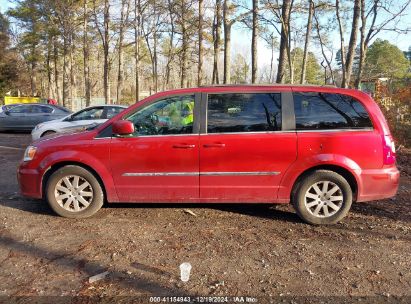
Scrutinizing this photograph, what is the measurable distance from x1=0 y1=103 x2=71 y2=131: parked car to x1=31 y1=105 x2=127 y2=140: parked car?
16.9ft

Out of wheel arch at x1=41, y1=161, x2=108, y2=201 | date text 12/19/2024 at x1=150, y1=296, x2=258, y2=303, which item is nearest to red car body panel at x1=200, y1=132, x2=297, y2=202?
wheel arch at x1=41, y1=161, x2=108, y2=201

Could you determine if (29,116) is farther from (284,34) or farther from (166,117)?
(166,117)

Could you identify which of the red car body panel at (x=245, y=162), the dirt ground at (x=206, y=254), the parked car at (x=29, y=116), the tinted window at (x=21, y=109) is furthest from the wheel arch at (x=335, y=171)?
the tinted window at (x=21, y=109)

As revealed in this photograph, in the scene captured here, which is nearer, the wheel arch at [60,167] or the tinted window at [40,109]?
the wheel arch at [60,167]

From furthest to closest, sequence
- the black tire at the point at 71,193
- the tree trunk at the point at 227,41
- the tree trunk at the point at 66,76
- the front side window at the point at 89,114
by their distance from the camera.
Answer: the tree trunk at the point at 66,76
the tree trunk at the point at 227,41
the front side window at the point at 89,114
the black tire at the point at 71,193

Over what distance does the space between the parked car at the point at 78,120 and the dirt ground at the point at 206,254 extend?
577 cm

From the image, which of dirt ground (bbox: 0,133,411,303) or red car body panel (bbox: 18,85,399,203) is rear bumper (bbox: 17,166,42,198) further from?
dirt ground (bbox: 0,133,411,303)

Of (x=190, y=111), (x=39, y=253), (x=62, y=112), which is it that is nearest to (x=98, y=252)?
(x=39, y=253)

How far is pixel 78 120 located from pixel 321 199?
8.55 m

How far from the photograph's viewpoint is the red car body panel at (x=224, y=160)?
5.20 m

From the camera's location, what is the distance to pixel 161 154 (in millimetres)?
5316

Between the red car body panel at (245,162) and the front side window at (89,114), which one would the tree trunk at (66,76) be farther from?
the red car body panel at (245,162)

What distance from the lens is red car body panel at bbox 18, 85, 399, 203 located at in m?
5.20

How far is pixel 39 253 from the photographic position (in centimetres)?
439
